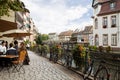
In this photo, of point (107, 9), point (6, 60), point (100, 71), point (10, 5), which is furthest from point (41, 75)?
point (107, 9)

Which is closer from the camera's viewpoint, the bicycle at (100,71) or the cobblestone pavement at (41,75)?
the bicycle at (100,71)

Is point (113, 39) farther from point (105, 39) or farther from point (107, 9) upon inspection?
point (107, 9)

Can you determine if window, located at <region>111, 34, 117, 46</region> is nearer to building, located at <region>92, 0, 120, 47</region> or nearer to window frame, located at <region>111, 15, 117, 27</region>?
building, located at <region>92, 0, 120, 47</region>

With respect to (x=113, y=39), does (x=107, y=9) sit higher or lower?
higher

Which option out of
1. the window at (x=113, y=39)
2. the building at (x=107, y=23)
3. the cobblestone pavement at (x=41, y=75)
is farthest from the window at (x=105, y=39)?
the cobblestone pavement at (x=41, y=75)

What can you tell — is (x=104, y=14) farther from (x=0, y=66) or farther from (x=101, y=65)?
(x=101, y=65)

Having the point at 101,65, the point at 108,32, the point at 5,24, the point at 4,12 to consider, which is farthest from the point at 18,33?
the point at 108,32

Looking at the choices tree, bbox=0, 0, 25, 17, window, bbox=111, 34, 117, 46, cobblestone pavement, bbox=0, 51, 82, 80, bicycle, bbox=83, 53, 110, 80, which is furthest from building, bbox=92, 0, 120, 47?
bicycle, bbox=83, 53, 110, 80

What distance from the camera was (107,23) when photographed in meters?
50.2

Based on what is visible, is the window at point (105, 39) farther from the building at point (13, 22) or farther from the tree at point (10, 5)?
the tree at point (10, 5)

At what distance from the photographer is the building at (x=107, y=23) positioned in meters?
48.0

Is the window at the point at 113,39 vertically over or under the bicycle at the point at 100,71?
over

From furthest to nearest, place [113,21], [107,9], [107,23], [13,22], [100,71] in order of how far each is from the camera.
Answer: [107,9] → [107,23] → [113,21] → [13,22] → [100,71]

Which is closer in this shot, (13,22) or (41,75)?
(41,75)
